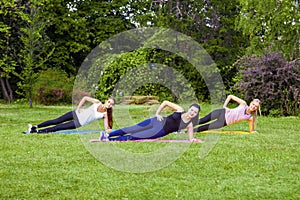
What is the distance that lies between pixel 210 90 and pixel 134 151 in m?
13.2

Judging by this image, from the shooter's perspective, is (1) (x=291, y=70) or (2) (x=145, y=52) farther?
(2) (x=145, y=52)

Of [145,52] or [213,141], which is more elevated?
[145,52]

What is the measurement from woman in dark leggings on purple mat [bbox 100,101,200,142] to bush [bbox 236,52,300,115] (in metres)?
6.12

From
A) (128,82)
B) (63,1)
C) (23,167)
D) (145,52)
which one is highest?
(63,1)

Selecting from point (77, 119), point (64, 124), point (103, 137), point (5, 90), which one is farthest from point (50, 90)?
point (103, 137)

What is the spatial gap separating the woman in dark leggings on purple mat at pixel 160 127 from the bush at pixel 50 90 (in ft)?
34.3

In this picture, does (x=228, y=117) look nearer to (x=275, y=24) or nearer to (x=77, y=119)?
(x=77, y=119)

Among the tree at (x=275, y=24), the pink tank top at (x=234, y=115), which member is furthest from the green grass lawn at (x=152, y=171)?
the tree at (x=275, y=24)

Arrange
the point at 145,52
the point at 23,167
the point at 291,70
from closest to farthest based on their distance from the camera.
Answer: the point at 23,167, the point at 291,70, the point at 145,52

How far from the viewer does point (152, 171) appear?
540 cm

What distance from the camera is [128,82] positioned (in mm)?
16141

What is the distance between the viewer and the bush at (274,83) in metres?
13.4

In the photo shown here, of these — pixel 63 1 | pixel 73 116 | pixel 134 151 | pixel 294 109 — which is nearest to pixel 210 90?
pixel 294 109

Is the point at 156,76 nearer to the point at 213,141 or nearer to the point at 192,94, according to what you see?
the point at 192,94
